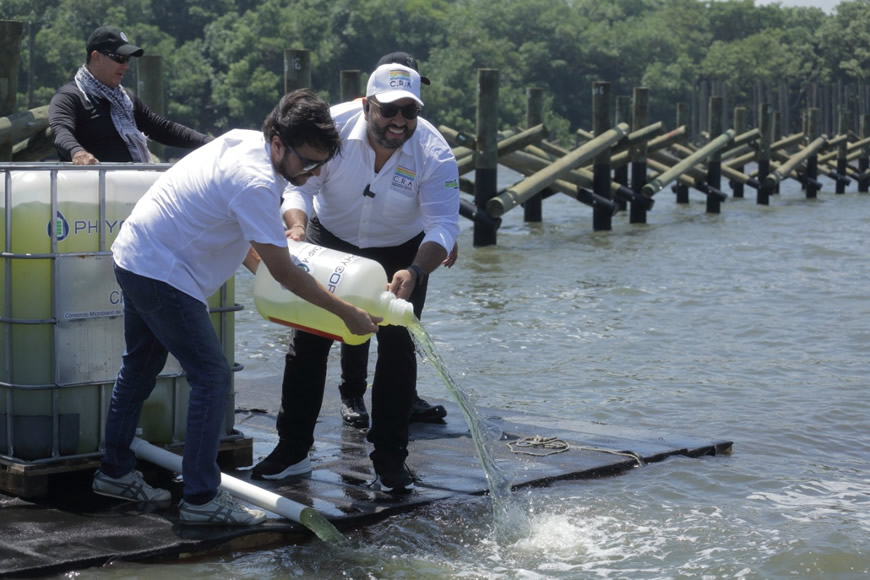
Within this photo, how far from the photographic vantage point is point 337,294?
5.33 meters

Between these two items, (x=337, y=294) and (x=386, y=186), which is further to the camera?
(x=386, y=186)

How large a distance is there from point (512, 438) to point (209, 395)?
2.33 metres

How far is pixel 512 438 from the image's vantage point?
7.00 m

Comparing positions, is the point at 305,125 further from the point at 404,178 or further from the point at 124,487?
the point at 124,487

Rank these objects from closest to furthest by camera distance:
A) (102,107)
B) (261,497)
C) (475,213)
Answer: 1. (261,497)
2. (102,107)
3. (475,213)

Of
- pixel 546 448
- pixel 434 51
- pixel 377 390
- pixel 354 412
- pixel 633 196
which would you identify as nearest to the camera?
pixel 377 390

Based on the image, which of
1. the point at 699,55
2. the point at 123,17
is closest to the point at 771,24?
the point at 699,55

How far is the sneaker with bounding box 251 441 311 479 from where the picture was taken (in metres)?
5.91

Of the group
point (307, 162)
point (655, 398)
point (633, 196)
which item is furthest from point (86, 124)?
point (633, 196)

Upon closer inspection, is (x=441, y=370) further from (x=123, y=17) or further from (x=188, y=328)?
(x=123, y=17)

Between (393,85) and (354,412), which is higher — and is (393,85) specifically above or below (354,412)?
above

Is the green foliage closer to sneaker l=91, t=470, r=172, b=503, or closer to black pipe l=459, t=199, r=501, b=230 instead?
black pipe l=459, t=199, r=501, b=230

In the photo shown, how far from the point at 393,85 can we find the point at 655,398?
4.07m

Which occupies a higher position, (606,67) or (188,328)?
(606,67)
